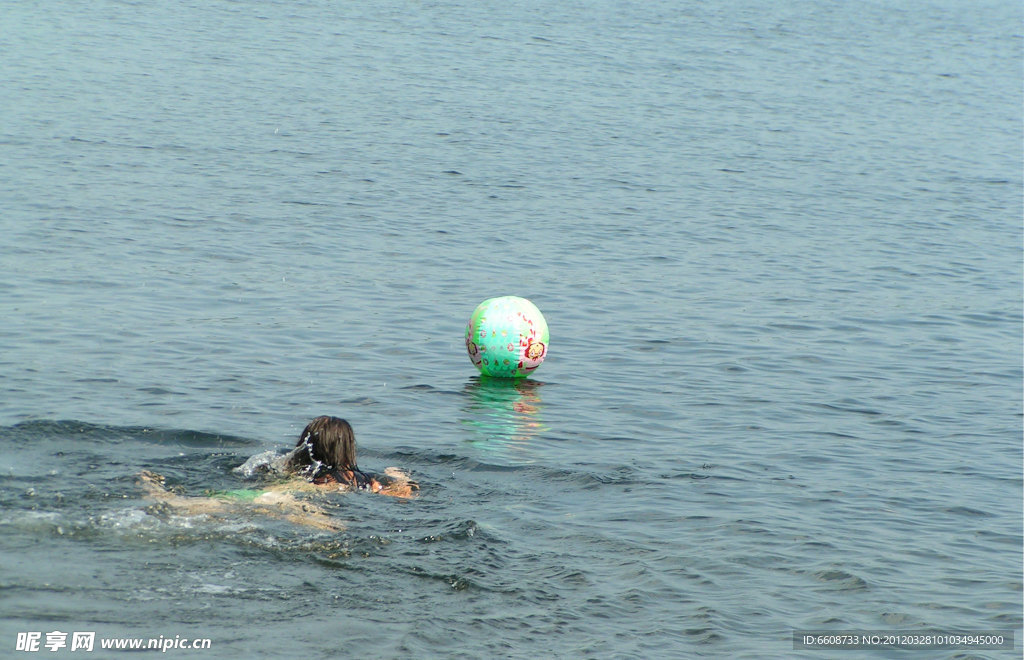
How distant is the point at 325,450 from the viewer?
10766 mm

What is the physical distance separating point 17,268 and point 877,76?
37.8 meters

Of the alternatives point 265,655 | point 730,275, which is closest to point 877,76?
point 730,275

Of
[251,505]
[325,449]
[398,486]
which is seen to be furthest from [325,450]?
[251,505]

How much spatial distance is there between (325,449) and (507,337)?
4310mm

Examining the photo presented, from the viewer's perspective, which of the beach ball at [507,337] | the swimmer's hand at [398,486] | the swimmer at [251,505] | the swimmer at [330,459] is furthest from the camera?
the beach ball at [507,337]

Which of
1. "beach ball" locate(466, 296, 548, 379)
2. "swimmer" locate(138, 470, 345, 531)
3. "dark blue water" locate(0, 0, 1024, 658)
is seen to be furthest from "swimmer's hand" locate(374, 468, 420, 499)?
"beach ball" locate(466, 296, 548, 379)

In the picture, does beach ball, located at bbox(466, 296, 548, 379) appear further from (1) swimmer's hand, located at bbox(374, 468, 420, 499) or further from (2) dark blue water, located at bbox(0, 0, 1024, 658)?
(1) swimmer's hand, located at bbox(374, 468, 420, 499)

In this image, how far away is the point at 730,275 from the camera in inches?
832

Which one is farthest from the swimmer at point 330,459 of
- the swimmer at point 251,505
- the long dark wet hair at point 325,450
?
the swimmer at point 251,505

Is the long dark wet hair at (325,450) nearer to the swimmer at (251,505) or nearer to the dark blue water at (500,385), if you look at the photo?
the dark blue water at (500,385)

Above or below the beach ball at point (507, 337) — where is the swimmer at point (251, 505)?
below

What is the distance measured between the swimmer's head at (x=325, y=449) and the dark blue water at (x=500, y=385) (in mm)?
326

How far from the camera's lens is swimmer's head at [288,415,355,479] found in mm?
10766

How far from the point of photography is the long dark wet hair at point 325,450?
10766 mm
